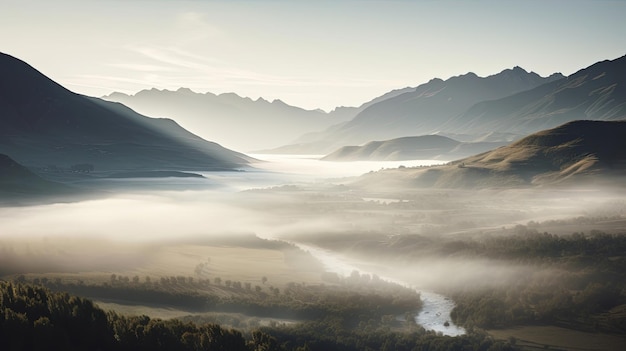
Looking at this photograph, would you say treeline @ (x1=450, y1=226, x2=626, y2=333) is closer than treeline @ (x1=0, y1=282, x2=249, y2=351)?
No

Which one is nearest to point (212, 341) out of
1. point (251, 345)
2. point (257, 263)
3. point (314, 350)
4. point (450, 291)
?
point (251, 345)

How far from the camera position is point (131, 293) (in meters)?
91.6

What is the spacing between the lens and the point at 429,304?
99.2 meters

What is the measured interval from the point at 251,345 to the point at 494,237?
316 feet

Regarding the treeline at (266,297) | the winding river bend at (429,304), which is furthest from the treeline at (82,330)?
the winding river bend at (429,304)

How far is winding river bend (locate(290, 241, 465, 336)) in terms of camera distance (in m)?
86.1

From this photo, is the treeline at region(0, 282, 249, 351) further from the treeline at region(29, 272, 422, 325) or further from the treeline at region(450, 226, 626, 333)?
the treeline at region(450, 226, 626, 333)

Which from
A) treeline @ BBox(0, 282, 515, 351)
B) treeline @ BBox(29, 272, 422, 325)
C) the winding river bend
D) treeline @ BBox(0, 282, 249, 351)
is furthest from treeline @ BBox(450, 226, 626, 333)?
treeline @ BBox(0, 282, 249, 351)

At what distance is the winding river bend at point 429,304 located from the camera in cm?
8612

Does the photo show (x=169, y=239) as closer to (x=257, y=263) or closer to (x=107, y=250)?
(x=107, y=250)

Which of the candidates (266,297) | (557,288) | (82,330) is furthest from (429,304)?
(82,330)

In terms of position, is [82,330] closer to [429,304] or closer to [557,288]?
[429,304]

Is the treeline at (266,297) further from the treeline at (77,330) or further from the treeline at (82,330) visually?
the treeline at (77,330)

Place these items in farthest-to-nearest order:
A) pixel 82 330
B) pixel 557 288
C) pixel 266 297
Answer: pixel 557 288 → pixel 266 297 → pixel 82 330
